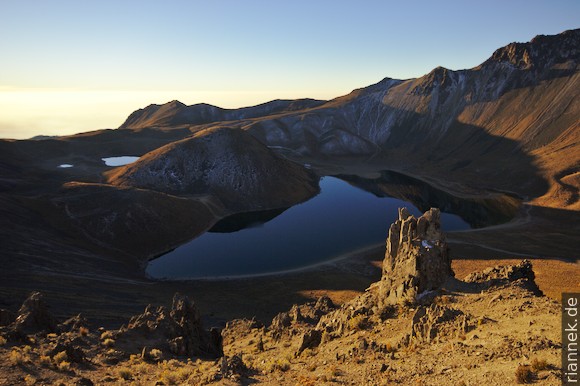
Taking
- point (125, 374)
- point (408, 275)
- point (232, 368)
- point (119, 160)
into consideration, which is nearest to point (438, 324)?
point (408, 275)

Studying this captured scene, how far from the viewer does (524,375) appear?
13.9m

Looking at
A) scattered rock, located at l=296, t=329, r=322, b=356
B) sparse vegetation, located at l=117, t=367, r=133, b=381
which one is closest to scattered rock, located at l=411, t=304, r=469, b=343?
scattered rock, located at l=296, t=329, r=322, b=356

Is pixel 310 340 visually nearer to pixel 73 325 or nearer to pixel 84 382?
pixel 84 382

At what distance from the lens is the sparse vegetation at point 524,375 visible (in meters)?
13.9

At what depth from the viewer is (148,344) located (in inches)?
1158

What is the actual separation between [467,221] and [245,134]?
79.9 metres

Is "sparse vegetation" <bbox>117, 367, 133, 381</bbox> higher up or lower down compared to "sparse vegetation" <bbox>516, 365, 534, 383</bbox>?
lower down

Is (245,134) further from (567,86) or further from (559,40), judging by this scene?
(559,40)

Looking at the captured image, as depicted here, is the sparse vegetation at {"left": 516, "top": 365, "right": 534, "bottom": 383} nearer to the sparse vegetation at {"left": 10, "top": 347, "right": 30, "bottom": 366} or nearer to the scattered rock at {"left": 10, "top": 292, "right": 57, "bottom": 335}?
the sparse vegetation at {"left": 10, "top": 347, "right": 30, "bottom": 366}

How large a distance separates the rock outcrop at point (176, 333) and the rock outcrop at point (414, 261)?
46.4ft

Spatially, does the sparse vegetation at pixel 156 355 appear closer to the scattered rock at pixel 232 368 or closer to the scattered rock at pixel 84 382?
the scattered rock at pixel 84 382

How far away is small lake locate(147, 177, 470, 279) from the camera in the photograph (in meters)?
76.9

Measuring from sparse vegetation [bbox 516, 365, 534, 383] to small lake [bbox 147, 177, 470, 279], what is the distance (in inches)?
2399

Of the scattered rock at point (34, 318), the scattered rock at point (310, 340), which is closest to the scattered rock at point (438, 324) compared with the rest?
the scattered rock at point (310, 340)
